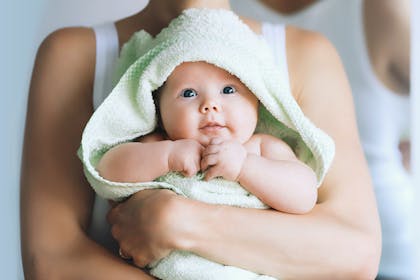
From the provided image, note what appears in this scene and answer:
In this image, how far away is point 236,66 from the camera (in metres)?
0.84

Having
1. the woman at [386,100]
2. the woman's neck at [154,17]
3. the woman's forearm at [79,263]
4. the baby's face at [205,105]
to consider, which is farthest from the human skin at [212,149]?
the woman at [386,100]

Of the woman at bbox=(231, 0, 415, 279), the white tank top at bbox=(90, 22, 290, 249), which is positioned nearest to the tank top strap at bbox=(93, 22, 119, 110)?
the white tank top at bbox=(90, 22, 290, 249)

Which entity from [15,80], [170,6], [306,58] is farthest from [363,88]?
[15,80]

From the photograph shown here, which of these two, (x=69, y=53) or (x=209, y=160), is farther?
(x=69, y=53)

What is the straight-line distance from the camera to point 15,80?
104cm

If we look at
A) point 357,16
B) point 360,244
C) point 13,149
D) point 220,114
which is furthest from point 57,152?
point 357,16

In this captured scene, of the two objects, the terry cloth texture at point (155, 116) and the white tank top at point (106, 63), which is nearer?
the terry cloth texture at point (155, 116)

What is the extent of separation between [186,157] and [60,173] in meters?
0.22

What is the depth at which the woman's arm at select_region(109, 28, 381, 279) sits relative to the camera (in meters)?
0.81

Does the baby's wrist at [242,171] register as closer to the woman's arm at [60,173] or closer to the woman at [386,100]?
the woman's arm at [60,173]

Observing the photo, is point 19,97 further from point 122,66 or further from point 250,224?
point 250,224

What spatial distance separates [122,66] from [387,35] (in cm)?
48

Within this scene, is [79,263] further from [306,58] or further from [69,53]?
[306,58]

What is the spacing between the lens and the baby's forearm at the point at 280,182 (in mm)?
813
